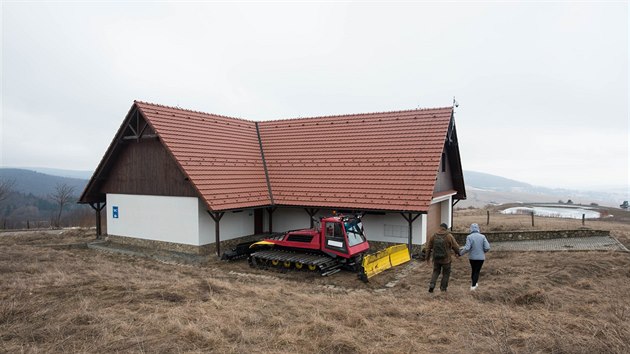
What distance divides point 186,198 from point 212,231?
5.85 feet

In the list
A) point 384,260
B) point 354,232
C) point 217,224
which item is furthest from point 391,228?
point 217,224

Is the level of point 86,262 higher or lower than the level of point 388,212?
lower

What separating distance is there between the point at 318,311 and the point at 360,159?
34.6 ft

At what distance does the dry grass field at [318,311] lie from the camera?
590 cm

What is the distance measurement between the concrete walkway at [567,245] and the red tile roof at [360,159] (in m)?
4.78

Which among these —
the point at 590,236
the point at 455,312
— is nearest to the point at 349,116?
the point at 590,236

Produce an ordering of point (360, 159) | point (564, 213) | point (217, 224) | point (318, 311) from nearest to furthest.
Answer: point (318, 311)
point (217, 224)
point (360, 159)
point (564, 213)

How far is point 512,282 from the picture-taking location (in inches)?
404

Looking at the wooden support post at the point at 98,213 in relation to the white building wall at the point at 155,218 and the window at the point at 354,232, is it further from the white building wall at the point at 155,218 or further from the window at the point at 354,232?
the window at the point at 354,232

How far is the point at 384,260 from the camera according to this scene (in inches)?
514

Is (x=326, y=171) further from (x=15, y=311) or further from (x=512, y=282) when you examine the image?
(x=15, y=311)

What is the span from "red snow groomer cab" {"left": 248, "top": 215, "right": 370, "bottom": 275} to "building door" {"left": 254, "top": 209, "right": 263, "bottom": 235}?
4445 mm

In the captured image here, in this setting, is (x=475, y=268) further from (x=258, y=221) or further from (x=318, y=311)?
(x=258, y=221)

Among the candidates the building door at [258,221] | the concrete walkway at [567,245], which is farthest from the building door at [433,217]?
the building door at [258,221]
